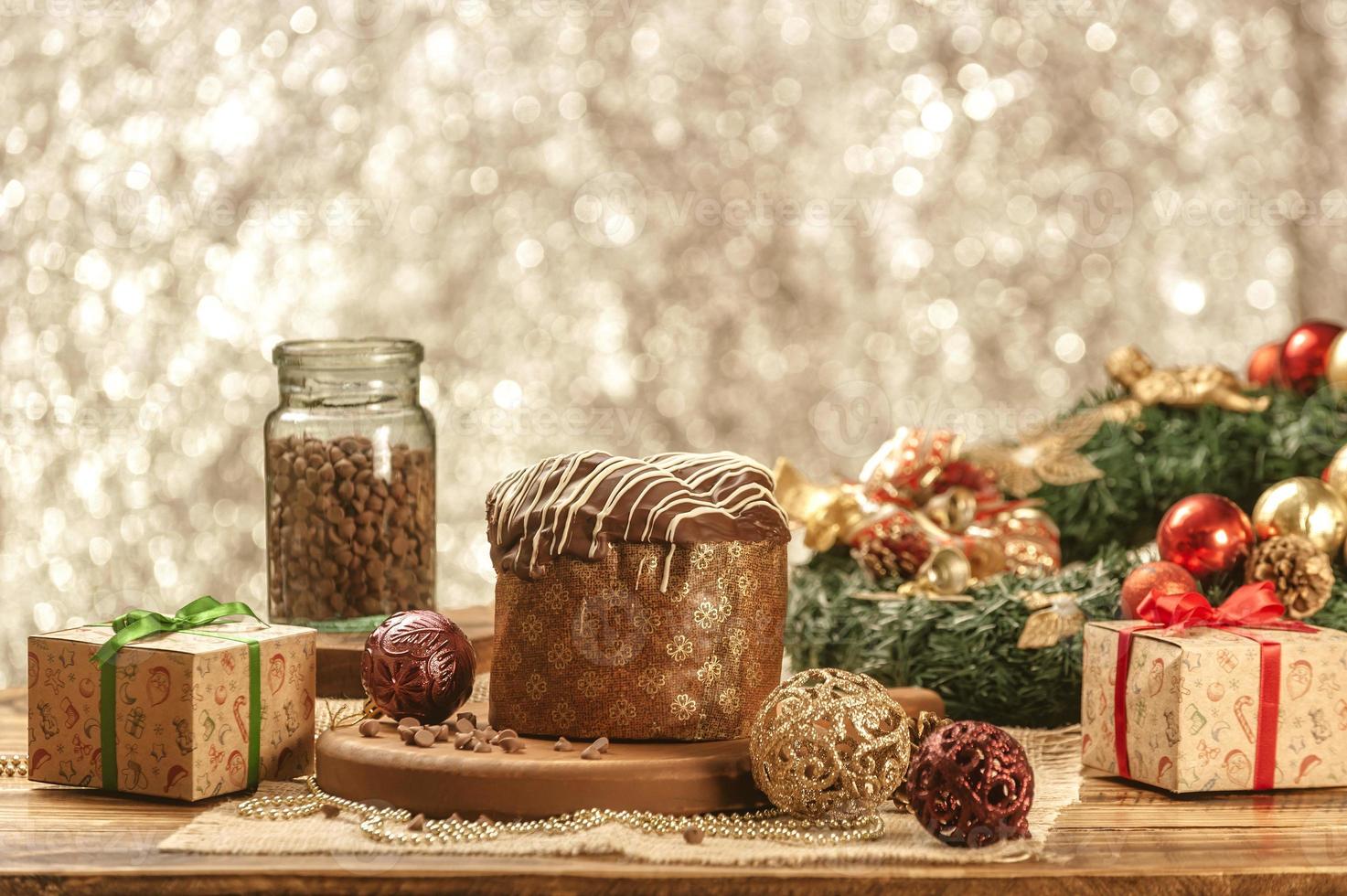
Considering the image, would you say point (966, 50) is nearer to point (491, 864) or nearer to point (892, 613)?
point (892, 613)

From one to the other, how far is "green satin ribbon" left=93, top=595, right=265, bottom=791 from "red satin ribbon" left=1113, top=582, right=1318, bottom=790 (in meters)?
0.63

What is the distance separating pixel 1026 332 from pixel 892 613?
973 mm

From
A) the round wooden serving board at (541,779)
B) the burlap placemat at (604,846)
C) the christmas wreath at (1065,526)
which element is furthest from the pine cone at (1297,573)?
the round wooden serving board at (541,779)

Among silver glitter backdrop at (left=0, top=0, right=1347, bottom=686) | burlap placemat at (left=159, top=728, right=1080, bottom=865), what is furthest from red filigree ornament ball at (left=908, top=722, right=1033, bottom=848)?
silver glitter backdrop at (left=0, top=0, right=1347, bottom=686)

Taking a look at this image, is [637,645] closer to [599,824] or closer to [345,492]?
[599,824]

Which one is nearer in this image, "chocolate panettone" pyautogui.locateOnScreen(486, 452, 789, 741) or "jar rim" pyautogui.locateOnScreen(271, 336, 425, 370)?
"chocolate panettone" pyautogui.locateOnScreen(486, 452, 789, 741)

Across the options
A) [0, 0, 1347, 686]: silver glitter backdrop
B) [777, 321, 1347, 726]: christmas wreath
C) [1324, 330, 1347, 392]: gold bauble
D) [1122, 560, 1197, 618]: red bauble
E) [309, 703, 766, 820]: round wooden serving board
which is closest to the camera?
[309, 703, 766, 820]: round wooden serving board

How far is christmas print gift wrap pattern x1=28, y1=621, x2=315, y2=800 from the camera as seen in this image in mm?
1063

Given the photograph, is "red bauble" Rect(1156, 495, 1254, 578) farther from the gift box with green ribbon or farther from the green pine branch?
the gift box with green ribbon

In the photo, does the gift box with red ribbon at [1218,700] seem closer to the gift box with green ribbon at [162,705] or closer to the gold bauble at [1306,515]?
the gold bauble at [1306,515]

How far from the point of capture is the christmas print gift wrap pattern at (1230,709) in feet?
3.61

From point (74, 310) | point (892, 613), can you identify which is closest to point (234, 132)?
point (74, 310)

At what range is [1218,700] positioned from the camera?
1105mm

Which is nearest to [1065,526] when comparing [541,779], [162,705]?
[541,779]
